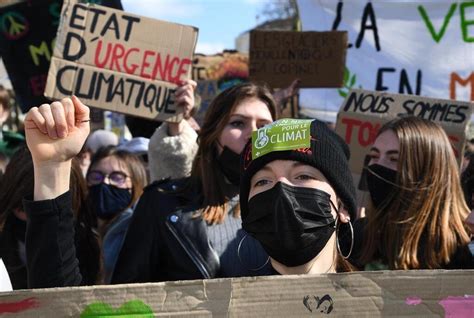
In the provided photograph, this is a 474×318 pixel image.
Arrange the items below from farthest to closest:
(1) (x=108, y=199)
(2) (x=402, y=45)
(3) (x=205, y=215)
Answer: (2) (x=402, y=45)
(1) (x=108, y=199)
(3) (x=205, y=215)

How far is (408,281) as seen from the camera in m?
1.38

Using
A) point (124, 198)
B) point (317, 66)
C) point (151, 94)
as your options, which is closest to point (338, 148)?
point (151, 94)

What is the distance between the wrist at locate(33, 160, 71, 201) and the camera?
5.34 ft

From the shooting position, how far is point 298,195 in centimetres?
184

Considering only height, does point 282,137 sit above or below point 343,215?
above

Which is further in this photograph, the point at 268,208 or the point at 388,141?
the point at 388,141

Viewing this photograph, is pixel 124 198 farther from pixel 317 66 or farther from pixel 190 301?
pixel 190 301

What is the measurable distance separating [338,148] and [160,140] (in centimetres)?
149

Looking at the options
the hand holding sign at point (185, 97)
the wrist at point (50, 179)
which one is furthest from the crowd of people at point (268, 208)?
the hand holding sign at point (185, 97)

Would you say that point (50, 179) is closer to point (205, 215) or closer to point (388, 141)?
point (205, 215)

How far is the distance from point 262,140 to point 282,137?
59 millimetres

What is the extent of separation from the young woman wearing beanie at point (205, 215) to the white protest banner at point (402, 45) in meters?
2.83

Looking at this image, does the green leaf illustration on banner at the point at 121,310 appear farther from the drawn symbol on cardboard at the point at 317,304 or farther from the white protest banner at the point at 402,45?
the white protest banner at the point at 402,45

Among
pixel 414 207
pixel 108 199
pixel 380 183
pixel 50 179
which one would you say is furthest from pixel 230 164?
pixel 108 199
